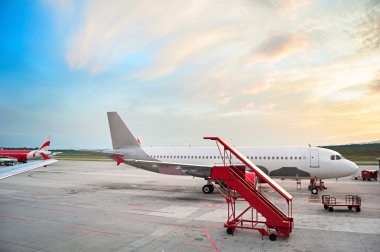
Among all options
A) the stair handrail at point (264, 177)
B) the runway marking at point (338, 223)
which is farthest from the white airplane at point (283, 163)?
the runway marking at point (338, 223)

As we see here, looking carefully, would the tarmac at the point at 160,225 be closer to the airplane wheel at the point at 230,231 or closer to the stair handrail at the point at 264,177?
the airplane wheel at the point at 230,231

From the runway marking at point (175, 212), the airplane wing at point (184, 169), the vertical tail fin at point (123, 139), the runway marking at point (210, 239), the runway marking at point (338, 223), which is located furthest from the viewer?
the vertical tail fin at point (123, 139)

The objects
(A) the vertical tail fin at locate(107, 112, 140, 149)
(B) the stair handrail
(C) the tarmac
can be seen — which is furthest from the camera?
(A) the vertical tail fin at locate(107, 112, 140, 149)

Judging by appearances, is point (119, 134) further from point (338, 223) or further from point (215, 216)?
point (338, 223)

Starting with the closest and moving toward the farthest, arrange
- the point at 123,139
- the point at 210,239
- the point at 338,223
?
the point at 210,239 → the point at 338,223 → the point at 123,139

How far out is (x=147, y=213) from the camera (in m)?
17.5

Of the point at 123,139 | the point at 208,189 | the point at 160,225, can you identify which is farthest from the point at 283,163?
the point at 123,139

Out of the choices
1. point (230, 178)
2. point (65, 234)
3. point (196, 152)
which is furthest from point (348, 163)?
point (65, 234)

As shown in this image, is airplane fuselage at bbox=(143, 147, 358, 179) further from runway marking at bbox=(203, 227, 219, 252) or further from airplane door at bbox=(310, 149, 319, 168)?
runway marking at bbox=(203, 227, 219, 252)

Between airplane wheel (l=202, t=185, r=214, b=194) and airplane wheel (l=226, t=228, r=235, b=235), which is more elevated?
airplane wheel (l=202, t=185, r=214, b=194)

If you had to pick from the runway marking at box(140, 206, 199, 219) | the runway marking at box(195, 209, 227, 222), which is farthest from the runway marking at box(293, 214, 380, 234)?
the runway marking at box(140, 206, 199, 219)

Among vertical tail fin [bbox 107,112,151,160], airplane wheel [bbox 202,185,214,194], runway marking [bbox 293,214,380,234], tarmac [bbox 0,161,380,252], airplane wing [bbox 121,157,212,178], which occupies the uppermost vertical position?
vertical tail fin [bbox 107,112,151,160]

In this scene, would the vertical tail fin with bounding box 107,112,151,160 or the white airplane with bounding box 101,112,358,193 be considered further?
the vertical tail fin with bounding box 107,112,151,160

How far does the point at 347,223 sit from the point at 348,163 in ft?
38.0
